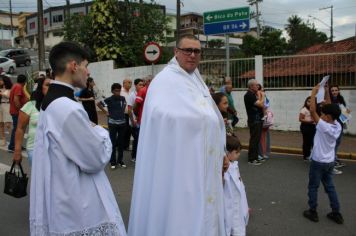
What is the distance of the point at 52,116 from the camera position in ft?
8.32

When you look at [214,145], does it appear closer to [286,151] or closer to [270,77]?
[286,151]

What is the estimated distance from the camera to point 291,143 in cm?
1170

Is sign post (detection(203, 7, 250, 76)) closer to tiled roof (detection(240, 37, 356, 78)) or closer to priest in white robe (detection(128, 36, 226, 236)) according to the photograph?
tiled roof (detection(240, 37, 356, 78))

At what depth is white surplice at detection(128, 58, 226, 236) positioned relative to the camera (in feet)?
9.74

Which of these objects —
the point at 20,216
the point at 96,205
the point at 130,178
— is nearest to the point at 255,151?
the point at 130,178

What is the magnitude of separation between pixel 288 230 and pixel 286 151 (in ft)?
18.5

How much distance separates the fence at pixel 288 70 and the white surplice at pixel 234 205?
9.82 metres

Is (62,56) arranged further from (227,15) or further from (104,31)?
(104,31)

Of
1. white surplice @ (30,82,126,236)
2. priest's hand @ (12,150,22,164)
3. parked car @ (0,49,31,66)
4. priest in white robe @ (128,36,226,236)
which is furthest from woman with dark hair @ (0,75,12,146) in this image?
parked car @ (0,49,31,66)

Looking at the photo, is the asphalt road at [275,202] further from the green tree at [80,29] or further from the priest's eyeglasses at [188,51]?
the green tree at [80,29]

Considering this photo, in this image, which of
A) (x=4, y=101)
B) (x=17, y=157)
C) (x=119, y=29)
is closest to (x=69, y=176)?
(x=17, y=157)

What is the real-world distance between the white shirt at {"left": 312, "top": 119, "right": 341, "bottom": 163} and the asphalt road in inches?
32.4

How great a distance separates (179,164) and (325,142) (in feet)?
10.7

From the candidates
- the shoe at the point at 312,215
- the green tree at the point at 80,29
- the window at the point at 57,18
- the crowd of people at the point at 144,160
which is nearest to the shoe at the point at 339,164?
the shoe at the point at 312,215
